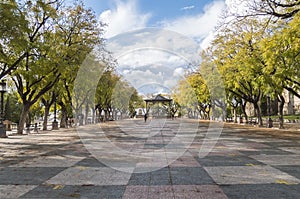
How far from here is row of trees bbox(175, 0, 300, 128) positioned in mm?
14547

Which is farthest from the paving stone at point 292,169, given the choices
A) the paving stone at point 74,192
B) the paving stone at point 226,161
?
the paving stone at point 74,192

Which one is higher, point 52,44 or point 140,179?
point 52,44

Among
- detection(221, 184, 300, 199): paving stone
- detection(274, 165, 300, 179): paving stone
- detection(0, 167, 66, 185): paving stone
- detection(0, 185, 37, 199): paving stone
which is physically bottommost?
detection(221, 184, 300, 199): paving stone

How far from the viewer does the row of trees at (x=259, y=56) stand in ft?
47.7

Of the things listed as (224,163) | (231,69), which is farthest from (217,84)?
(224,163)

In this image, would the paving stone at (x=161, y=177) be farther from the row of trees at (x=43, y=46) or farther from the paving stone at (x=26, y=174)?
the row of trees at (x=43, y=46)

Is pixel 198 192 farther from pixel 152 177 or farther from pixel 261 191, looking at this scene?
pixel 152 177

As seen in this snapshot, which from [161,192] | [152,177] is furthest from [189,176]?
[161,192]

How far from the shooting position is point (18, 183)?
6.77 m

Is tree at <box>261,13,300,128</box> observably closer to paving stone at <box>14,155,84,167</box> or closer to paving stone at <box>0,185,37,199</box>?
paving stone at <box>14,155,84,167</box>

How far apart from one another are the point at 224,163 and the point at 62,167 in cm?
501

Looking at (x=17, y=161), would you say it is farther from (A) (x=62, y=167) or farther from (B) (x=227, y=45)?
(B) (x=227, y=45)

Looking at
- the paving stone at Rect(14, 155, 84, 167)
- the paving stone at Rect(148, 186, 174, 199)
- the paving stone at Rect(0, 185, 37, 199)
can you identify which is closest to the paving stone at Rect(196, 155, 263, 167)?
the paving stone at Rect(148, 186, 174, 199)

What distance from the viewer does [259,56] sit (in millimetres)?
23359
